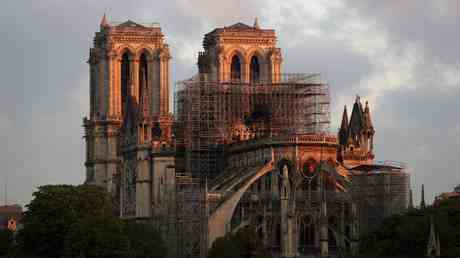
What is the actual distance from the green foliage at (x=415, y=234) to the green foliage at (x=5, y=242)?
3693 centimetres

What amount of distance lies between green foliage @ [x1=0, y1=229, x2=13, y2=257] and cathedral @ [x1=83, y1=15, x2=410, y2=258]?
1005 cm

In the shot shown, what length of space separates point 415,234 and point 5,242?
157 ft

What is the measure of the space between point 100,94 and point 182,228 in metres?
31.6

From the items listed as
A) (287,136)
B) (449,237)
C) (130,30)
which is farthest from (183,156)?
(449,237)

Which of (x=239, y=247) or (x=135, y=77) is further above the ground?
(x=135, y=77)

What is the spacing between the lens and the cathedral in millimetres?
125500

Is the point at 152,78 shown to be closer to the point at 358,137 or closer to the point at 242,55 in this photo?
the point at 242,55

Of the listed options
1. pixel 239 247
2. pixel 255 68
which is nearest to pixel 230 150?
pixel 255 68

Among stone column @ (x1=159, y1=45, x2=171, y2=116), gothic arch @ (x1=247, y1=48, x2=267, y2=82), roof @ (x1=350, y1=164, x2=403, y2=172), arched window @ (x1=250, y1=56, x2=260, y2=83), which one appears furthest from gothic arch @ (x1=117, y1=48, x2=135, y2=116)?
roof @ (x1=350, y1=164, x2=403, y2=172)

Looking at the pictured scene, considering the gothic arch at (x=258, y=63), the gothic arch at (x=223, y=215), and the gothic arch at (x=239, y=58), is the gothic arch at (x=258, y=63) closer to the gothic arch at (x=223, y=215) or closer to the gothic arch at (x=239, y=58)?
the gothic arch at (x=239, y=58)

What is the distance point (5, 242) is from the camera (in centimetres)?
14475

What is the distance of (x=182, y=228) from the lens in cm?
12850

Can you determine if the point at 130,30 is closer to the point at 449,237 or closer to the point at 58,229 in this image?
Result: the point at 58,229

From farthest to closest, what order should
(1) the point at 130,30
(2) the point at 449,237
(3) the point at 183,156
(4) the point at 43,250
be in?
(1) the point at 130,30
(3) the point at 183,156
(4) the point at 43,250
(2) the point at 449,237
